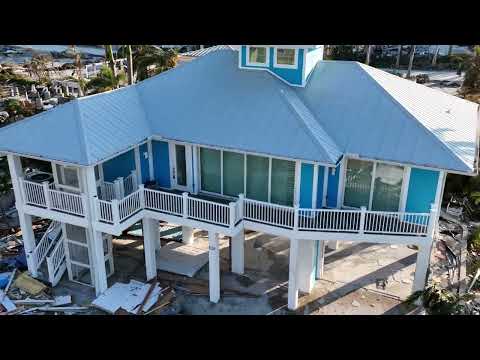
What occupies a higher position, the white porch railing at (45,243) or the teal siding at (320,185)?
the teal siding at (320,185)

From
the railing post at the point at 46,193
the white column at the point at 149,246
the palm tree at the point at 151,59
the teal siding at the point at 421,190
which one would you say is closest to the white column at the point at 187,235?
the white column at the point at 149,246

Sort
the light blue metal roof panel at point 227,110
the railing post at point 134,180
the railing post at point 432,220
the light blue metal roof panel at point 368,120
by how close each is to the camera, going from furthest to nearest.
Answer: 1. the railing post at point 134,180
2. the light blue metal roof panel at point 227,110
3. the railing post at point 432,220
4. the light blue metal roof panel at point 368,120

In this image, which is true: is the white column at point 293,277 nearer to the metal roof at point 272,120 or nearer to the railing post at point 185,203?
the metal roof at point 272,120

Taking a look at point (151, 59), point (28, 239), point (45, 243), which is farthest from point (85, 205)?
point (151, 59)

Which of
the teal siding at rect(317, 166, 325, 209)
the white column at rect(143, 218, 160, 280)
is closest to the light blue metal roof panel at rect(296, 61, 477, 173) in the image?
the teal siding at rect(317, 166, 325, 209)

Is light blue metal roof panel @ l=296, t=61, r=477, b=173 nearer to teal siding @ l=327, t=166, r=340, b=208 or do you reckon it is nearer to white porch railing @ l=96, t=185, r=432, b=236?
teal siding @ l=327, t=166, r=340, b=208

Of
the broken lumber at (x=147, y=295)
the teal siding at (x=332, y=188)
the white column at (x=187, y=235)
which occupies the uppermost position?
the teal siding at (x=332, y=188)

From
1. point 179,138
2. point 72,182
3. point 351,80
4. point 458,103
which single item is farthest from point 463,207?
point 72,182
